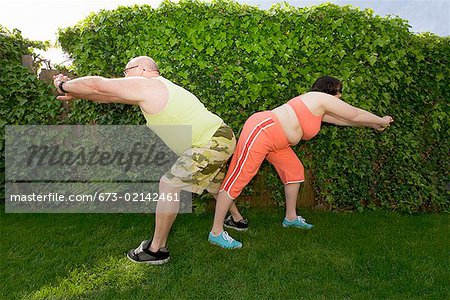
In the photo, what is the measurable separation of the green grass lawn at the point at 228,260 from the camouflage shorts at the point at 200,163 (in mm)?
644

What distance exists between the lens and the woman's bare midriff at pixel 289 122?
11.7 feet

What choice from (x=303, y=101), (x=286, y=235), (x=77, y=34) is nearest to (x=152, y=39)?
(x=77, y=34)

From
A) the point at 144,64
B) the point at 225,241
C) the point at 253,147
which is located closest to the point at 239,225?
the point at 225,241

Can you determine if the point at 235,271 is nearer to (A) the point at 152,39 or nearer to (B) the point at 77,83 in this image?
(B) the point at 77,83

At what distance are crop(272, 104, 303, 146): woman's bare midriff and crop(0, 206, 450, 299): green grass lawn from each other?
0.99 metres

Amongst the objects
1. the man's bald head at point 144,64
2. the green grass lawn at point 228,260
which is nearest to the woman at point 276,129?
the green grass lawn at point 228,260

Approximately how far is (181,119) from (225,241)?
3.91 ft

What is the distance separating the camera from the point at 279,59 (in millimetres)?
4367

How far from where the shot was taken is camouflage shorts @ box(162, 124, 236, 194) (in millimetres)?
3105

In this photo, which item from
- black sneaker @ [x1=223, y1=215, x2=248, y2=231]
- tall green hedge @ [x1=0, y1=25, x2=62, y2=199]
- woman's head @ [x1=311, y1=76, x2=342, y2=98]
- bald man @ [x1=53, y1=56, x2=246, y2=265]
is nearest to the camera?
bald man @ [x1=53, y1=56, x2=246, y2=265]

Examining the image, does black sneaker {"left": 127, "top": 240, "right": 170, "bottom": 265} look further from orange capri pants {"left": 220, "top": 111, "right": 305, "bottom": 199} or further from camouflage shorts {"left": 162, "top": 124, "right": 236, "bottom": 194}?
orange capri pants {"left": 220, "top": 111, "right": 305, "bottom": 199}

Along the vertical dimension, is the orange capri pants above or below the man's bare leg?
above

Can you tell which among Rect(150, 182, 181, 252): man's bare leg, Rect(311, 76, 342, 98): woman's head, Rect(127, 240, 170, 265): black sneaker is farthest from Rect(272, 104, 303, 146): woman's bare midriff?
Rect(127, 240, 170, 265): black sneaker

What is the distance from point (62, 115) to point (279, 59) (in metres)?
2.68
